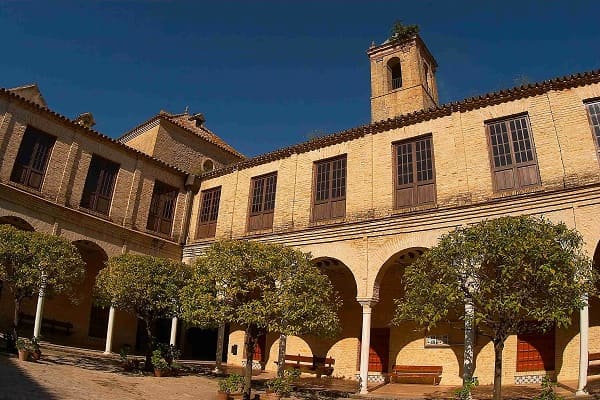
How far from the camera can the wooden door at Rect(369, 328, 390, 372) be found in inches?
710

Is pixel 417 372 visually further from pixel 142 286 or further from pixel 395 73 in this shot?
pixel 395 73

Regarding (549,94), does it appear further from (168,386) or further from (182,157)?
(182,157)

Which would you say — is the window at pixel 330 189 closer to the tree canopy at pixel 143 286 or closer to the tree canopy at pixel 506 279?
the tree canopy at pixel 143 286

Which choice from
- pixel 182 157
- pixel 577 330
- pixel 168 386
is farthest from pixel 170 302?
pixel 182 157

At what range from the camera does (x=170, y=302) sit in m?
14.6

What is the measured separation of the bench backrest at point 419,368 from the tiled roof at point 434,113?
8.11 m

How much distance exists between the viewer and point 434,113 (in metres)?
16.5

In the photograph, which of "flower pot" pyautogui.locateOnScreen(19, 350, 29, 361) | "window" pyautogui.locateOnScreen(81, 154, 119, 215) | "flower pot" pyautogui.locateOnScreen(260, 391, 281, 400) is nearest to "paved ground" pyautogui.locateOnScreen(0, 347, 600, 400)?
"flower pot" pyautogui.locateOnScreen(19, 350, 29, 361)

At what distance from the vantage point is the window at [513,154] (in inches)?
563

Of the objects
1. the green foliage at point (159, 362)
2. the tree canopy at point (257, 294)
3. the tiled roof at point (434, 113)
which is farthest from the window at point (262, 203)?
the tree canopy at point (257, 294)

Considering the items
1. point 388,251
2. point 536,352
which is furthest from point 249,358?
point 536,352

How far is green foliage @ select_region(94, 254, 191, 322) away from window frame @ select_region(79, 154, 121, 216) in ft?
19.2

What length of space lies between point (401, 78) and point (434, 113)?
29.7 feet

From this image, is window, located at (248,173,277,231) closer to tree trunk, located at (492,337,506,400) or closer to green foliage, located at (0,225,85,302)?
green foliage, located at (0,225,85,302)
